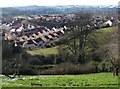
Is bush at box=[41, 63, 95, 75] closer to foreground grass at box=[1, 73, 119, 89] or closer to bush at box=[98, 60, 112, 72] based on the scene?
bush at box=[98, 60, 112, 72]

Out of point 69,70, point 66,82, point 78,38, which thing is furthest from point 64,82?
point 78,38

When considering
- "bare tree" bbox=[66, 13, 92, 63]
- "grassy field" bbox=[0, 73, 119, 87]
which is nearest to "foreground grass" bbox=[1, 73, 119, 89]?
"grassy field" bbox=[0, 73, 119, 87]

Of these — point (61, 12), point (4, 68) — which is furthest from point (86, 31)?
point (61, 12)

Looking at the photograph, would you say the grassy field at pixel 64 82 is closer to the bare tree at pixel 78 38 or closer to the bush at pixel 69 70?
the bush at pixel 69 70

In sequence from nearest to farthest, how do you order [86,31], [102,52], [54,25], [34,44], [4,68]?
[4,68] → [102,52] → [86,31] → [34,44] → [54,25]

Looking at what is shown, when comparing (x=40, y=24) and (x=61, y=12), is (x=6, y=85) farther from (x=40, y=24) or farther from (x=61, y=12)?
(x=61, y=12)

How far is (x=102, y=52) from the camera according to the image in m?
32.2

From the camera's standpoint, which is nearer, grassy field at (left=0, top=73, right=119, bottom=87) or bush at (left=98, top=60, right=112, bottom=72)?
grassy field at (left=0, top=73, right=119, bottom=87)

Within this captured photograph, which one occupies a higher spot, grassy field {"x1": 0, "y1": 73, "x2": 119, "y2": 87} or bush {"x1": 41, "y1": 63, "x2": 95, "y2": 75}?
grassy field {"x1": 0, "y1": 73, "x2": 119, "y2": 87}

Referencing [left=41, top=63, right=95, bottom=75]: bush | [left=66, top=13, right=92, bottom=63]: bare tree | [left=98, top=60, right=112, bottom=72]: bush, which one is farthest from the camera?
[left=66, top=13, right=92, bottom=63]: bare tree

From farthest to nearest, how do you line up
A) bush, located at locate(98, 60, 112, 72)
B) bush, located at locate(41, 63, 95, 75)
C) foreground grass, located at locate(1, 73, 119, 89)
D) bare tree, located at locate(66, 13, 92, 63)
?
1. bare tree, located at locate(66, 13, 92, 63)
2. bush, located at locate(98, 60, 112, 72)
3. bush, located at locate(41, 63, 95, 75)
4. foreground grass, located at locate(1, 73, 119, 89)

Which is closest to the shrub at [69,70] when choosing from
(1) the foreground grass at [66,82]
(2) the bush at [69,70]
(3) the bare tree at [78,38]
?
(2) the bush at [69,70]

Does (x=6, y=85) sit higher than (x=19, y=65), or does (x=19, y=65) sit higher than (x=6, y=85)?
(x=6, y=85)

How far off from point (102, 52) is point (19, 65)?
10.0 meters
